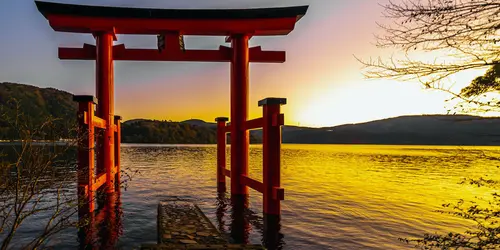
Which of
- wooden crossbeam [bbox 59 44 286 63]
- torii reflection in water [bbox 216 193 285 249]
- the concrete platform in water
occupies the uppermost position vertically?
wooden crossbeam [bbox 59 44 286 63]

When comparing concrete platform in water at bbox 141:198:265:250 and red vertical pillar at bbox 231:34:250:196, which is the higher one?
red vertical pillar at bbox 231:34:250:196

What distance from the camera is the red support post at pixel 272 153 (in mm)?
8193

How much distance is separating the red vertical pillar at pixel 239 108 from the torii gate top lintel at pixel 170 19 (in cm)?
53

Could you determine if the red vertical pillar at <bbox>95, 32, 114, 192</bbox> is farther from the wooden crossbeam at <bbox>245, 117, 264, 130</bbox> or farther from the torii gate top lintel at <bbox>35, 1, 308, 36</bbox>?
the wooden crossbeam at <bbox>245, 117, 264, 130</bbox>

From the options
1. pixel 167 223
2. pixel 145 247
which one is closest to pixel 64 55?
pixel 167 223

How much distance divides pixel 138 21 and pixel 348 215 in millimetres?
8302

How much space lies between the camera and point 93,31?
10641mm

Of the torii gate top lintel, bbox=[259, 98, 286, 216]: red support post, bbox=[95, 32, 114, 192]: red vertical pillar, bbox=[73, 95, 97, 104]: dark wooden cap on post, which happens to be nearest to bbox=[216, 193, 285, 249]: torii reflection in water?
bbox=[259, 98, 286, 216]: red support post

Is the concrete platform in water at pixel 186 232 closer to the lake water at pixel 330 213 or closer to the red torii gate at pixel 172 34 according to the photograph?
the lake water at pixel 330 213

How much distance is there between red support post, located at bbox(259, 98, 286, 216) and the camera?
26.9ft

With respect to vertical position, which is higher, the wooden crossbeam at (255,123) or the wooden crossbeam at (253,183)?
the wooden crossbeam at (255,123)

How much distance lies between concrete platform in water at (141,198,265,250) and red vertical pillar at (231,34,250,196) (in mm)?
2177

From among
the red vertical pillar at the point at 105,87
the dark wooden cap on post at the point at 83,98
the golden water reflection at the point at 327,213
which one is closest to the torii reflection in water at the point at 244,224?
the golden water reflection at the point at 327,213

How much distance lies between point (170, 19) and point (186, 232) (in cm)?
654
